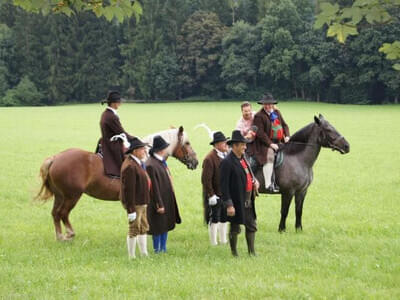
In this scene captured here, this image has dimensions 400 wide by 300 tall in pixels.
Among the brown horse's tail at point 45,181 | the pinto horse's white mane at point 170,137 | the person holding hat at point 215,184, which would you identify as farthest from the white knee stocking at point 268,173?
the brown horse's tail at point 45,181

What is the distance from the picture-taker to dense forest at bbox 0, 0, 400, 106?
74438 millimetres

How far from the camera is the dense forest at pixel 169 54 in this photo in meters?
74.4

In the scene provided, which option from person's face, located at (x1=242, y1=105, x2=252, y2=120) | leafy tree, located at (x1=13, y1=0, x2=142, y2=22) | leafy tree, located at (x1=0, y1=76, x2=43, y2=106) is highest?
leafy tree, located at (x1=13, y1=0, x2=142, y2=22)

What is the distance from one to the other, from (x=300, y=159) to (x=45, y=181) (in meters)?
4.94

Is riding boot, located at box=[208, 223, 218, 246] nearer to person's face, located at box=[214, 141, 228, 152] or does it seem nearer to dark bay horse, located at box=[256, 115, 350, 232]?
person's face, located at box=[214, 141, 228, 152]

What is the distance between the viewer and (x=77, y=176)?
10102mm

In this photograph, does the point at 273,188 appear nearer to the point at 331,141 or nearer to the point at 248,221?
the point at 331,141

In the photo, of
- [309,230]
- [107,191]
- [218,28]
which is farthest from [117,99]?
[218,28]

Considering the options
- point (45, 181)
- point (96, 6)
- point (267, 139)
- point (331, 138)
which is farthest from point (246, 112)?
point (96, 6)

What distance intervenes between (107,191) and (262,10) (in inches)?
3029

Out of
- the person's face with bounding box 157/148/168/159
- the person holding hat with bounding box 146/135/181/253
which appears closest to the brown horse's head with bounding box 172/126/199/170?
the person's face with bounding box 157/148/168/159

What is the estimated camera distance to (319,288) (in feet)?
23.4

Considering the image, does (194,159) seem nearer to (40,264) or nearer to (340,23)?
(40,264)

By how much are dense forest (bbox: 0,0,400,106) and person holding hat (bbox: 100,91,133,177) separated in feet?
207
